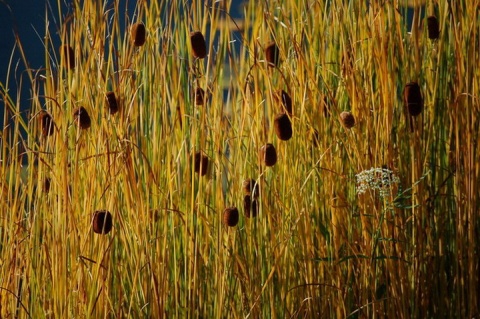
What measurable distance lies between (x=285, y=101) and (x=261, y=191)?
A: 22 centimetres

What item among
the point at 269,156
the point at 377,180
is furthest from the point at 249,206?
the point at 377,180

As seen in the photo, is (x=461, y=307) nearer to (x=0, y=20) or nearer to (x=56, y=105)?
(x=56, y=105)

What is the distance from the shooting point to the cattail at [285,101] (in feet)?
6.50

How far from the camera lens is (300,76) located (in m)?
2.09

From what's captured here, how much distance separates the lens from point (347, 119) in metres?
1.96

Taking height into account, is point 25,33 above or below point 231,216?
above

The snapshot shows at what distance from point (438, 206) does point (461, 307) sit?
25 centimetres

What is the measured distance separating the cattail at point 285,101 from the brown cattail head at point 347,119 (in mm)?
122

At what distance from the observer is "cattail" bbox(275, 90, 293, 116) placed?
198 cm

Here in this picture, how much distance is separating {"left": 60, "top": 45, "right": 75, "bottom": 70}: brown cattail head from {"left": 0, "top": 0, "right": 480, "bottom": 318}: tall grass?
0.06ft

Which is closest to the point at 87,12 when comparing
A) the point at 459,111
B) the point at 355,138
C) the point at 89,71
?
the point at 89,71

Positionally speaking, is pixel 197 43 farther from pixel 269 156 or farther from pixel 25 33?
pixel 25 33

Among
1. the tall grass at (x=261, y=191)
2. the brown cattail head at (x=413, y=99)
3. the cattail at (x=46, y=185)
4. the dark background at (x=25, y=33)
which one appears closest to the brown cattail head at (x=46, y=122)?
the tall grass at (x=261, y=191)

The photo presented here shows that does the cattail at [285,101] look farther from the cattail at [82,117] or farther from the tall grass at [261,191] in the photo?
the cattail at [82,117]
